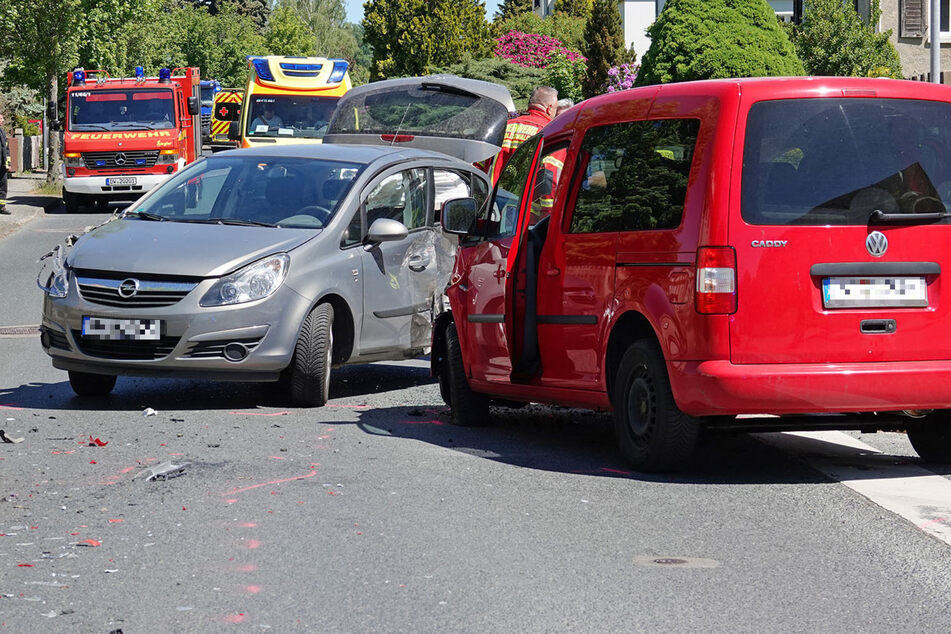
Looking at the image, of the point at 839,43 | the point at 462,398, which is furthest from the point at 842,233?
the point at 839,43

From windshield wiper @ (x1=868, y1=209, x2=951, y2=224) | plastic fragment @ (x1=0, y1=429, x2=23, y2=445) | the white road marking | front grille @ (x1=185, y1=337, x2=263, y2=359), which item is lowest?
the white road marking

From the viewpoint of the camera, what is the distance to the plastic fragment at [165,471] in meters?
7.18

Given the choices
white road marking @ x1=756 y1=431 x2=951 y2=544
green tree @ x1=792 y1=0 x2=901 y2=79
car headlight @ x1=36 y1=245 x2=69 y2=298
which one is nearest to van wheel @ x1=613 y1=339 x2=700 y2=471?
white road marking @ x1=756 y1=431 x2=951 y2=544

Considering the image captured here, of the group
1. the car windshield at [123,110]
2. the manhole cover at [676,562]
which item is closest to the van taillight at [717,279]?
the manhole cover at [676,562]

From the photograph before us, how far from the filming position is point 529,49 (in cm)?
5556

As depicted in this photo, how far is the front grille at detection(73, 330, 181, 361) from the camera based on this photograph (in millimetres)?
9281

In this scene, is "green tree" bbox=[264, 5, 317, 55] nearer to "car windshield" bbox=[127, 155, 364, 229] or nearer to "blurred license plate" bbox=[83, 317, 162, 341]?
"car windshield" bbox=[127, 155, 364, 229]

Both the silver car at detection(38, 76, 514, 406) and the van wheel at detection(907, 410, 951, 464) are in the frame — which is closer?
the van wheel at detection(907, 410, 951, 464)

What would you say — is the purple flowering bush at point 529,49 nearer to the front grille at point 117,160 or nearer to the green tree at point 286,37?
the front grille at point 117,160

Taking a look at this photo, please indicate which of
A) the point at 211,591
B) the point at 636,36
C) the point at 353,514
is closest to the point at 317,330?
the point at 353,514

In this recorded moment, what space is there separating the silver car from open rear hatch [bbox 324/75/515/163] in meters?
4.10

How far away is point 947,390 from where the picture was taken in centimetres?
699

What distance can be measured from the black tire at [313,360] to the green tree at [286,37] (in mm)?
87917

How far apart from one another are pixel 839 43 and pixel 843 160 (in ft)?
96.7
